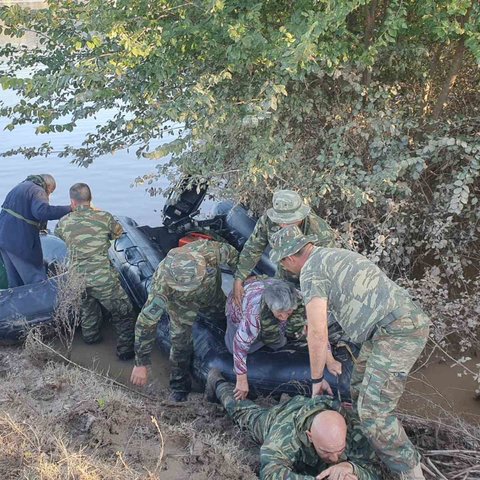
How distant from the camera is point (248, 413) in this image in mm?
4180

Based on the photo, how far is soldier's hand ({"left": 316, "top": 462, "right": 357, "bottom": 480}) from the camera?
3.29 metres

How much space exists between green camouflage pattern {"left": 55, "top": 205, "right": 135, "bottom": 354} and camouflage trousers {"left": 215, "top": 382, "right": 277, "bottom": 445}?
5.04ft

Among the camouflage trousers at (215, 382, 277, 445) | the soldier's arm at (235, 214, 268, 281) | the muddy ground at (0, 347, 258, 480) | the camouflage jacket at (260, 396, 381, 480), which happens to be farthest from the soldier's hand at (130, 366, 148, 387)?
the camouflage jacket at (260, 396, 381, 480)

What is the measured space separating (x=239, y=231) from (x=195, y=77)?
214 cm

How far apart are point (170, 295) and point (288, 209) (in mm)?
1174

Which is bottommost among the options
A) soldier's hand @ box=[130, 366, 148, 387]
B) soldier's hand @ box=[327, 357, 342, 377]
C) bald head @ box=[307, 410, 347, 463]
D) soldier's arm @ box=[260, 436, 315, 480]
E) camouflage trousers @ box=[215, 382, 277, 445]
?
soldier's hand @ box=[130, 366, 148, 387]

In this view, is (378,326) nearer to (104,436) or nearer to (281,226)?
(281,226)

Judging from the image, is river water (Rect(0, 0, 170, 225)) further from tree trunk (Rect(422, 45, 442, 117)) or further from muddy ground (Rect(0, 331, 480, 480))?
muddy ground (Rect(0, 331, 480, 480))

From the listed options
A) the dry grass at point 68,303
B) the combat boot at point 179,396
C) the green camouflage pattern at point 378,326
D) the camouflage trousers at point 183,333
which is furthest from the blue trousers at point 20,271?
the green camouflage pattern at point 378,326

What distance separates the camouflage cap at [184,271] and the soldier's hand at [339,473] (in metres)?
1.83

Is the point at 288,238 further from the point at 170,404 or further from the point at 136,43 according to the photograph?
the point at 136,43

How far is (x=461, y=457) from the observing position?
3.68 meters

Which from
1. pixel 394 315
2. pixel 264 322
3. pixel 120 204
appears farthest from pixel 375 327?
pixel 120 204

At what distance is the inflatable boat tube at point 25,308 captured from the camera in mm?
5605
